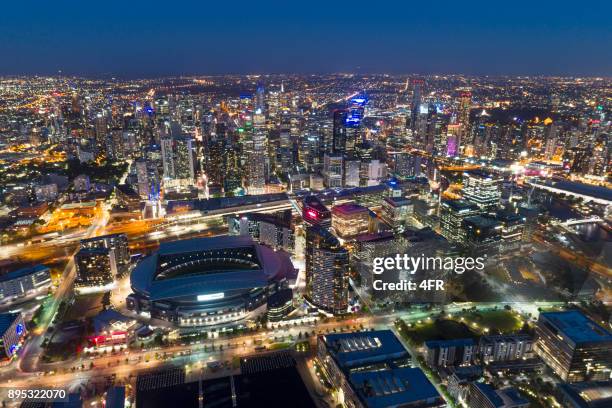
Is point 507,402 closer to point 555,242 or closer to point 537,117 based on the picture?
point 555,242

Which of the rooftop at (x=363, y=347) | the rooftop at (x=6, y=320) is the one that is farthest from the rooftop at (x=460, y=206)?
the rooftop at (x=6, y=320)

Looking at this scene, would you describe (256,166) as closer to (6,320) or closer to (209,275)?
(209,275)

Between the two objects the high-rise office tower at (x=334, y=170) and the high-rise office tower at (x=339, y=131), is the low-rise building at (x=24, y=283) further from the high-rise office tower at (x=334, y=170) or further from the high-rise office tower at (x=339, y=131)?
the high-rise office tower at (x=339, y=131)

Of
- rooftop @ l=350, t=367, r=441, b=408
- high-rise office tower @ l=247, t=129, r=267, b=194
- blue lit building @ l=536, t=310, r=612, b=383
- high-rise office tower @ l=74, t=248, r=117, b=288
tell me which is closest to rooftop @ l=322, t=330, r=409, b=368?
A: rooftop @ l=350, t=367, r=441, b=408

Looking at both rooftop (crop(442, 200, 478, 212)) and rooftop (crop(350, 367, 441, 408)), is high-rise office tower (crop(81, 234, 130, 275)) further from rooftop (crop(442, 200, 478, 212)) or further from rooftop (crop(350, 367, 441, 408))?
rooftop (crop(442, 200, 478, 212))

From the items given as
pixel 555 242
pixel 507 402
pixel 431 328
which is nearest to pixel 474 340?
pixel 431 328

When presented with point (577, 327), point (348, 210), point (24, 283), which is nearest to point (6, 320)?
point (24, 283)
